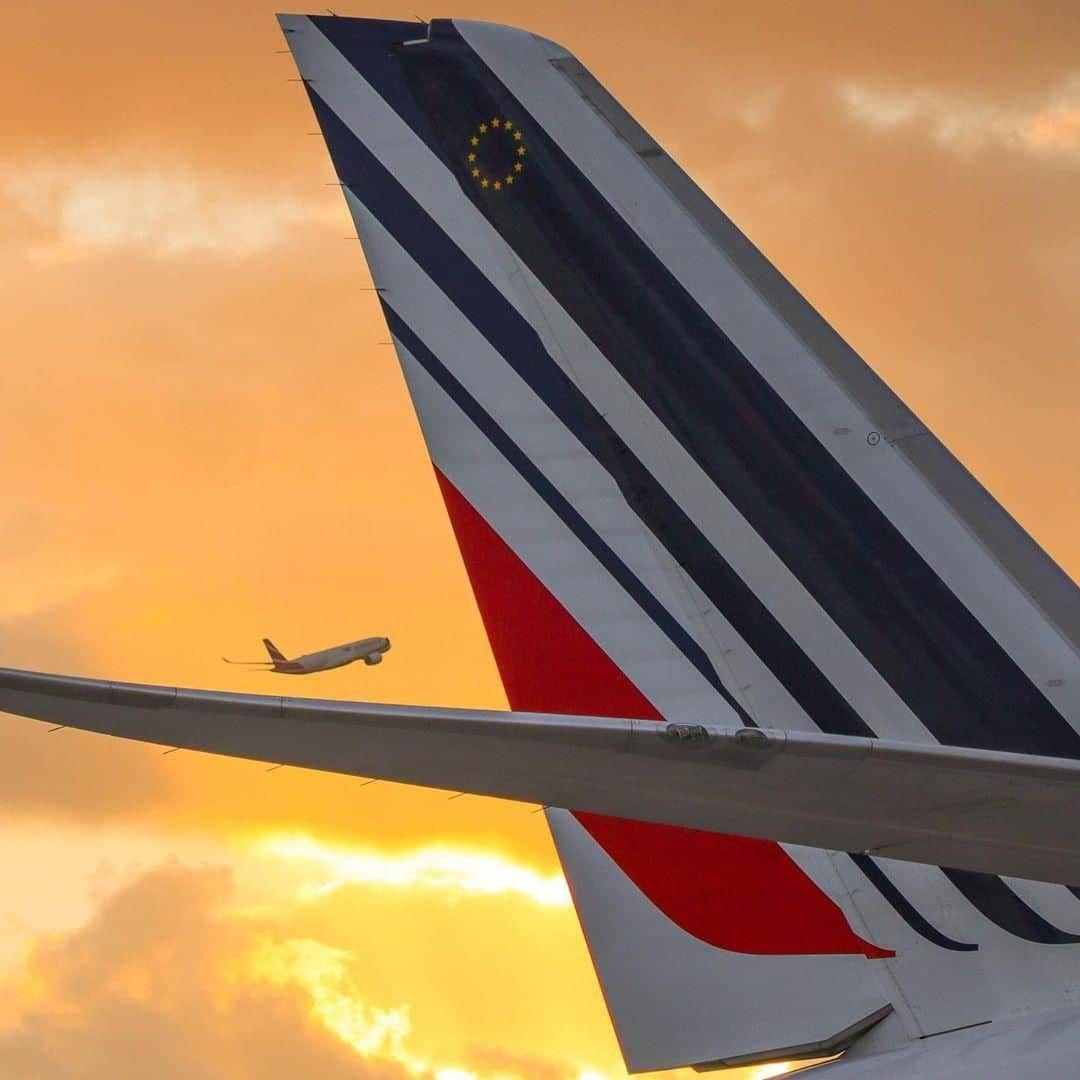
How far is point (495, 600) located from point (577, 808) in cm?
453

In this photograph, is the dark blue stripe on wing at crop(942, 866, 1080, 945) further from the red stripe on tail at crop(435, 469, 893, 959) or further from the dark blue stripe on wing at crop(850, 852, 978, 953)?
the red stripe on tail at crop(435, 469, 893, 959)

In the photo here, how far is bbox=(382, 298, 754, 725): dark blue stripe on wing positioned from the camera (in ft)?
33.0

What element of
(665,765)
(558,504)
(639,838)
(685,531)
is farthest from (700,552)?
(665,765)

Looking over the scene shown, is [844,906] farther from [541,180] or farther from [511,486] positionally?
[541,180]

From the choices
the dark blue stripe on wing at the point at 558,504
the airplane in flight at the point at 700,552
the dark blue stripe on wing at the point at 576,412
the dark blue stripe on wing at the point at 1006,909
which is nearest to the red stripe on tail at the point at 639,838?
the airplane in flight at the point at 700,552

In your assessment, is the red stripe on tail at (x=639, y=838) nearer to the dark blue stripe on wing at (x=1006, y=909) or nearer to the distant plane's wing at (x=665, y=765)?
the dark blue stripe on wing at (x=1006, y=909)

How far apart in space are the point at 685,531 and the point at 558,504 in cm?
91

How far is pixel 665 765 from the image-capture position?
6234 mm

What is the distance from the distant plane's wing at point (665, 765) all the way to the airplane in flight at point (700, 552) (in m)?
0.14

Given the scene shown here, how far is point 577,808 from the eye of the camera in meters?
6.48

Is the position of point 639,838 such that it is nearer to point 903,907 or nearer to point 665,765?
point 903,907

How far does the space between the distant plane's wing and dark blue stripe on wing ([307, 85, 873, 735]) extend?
95.1 inches

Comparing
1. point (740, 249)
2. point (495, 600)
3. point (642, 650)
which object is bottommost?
point (642, 650)

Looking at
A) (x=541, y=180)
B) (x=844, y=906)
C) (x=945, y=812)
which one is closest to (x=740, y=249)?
(x=541, y=180)
